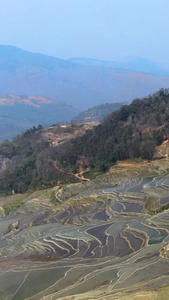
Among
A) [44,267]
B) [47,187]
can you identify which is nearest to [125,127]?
[47,187]

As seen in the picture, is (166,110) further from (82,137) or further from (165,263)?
(165,263)

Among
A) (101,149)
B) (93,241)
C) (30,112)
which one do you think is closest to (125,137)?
(101,149)

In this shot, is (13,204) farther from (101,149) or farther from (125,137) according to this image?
(125,137)

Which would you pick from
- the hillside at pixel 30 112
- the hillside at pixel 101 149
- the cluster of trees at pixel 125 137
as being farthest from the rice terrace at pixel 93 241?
the hillside at pixel 30 112

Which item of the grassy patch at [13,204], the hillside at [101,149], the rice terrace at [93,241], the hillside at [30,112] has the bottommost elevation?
the grassy patch at [13,204]

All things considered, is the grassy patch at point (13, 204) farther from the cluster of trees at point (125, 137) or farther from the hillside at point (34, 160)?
the cluster of trees at point (125, 137)

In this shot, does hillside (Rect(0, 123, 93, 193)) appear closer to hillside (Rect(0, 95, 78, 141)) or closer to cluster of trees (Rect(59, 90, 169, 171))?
cluster of trees (Rect(59, 90, 169, 171))
